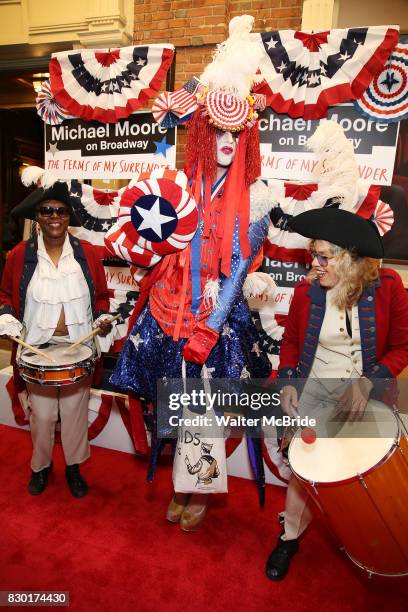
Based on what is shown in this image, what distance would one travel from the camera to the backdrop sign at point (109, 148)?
3.23 meters

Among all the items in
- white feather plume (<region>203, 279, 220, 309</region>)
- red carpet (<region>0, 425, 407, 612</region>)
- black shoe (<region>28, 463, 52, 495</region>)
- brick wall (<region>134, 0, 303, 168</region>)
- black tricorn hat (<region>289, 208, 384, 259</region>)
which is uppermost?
brick wall (<region>134, 0, 303, 168</region>)

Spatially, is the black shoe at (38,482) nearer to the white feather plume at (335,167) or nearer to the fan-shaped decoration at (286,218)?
the fan-shaped decoration at (286,218)

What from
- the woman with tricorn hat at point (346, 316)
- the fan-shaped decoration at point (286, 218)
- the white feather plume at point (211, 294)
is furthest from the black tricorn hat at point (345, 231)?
the fan-shaped decoration at point (286, 218)

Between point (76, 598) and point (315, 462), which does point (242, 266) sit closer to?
point (315, 462)

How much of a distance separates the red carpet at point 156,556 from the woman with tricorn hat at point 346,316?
0.17 m

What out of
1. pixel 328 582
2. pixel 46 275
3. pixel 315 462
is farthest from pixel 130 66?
pixel 328 582

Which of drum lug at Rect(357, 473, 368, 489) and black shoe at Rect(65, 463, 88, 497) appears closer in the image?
drum lug at Rect(357, 473, 368, 489)

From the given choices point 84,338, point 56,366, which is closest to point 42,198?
point 84,338

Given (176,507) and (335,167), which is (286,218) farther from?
(176,507)

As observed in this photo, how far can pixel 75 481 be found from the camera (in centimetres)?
264

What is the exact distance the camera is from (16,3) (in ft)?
15.7

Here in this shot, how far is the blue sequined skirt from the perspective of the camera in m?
2.07

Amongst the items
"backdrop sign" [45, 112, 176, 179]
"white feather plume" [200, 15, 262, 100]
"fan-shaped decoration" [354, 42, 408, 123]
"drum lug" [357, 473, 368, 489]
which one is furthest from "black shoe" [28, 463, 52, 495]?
"fan-shaped decoration" [354, 42, 408, 123]

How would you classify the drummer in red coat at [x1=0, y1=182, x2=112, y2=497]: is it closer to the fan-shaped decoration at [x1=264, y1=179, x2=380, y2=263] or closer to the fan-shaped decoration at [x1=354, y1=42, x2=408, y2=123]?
the fan-shaped decoration at [x1=264, y1=179, x2=380, y2=263]
